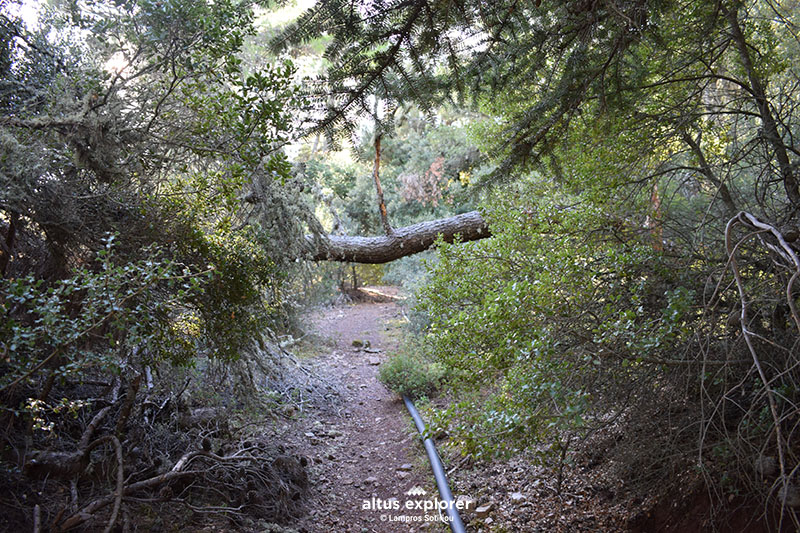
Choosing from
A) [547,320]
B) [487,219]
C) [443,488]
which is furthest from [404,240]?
[547,320]

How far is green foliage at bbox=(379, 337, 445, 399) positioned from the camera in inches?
255

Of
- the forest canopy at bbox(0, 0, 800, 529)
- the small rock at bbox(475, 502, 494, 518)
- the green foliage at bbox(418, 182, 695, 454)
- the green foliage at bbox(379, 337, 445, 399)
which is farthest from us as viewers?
the green foliage at bbox(379, 337, 445, 399)

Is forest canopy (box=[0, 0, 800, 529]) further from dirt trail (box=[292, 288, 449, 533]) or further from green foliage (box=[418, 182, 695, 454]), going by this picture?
dirt trail (box=[292, 288, 449, 533])

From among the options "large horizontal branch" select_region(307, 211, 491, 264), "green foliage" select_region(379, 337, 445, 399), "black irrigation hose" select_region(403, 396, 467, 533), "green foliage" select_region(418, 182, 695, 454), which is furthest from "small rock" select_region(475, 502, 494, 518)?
"large horizontal branch" select_region(307, 211, 491, 264)

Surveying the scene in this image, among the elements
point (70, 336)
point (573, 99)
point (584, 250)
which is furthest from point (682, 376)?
point (70, 336)

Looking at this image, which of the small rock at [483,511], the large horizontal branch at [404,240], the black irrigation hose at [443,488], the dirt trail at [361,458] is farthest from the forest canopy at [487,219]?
the large horizontal branch at [404,240]

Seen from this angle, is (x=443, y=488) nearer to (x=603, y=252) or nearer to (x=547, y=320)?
(x=547, y=320)

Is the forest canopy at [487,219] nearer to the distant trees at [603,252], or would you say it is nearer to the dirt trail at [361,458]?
the distant trees at [603,252]

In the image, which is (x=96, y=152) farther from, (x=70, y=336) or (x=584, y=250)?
(x=584, y=250)

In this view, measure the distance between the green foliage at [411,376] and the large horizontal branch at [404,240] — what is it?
151cm

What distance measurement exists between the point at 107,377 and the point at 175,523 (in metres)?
1.32

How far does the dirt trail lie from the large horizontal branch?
6.35 ft

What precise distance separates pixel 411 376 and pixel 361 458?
166 cm

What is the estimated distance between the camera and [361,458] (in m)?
A: 5.04
